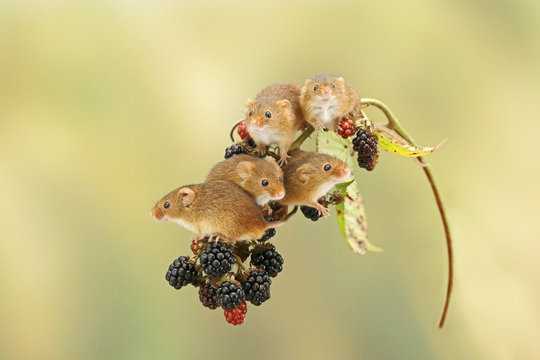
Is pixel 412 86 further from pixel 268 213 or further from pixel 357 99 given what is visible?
pixel 268 213

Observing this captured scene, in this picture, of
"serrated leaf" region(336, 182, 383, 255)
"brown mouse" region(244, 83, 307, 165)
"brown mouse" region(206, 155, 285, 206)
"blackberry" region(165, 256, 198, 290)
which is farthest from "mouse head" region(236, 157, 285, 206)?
"serrated leaf" region(336, 182, 383, 255)

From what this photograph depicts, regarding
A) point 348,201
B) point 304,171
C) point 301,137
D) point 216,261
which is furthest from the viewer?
point 348,201

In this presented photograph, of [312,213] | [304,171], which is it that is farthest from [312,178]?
[312,213]

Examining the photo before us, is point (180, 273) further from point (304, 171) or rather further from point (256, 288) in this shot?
point (304, 171)

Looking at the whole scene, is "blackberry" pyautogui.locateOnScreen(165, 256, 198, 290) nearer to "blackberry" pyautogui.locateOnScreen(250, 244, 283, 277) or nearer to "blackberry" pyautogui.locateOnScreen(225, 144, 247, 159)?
"blackberry" pyautogui.locateOnScreen(250, 244, 283, 277)

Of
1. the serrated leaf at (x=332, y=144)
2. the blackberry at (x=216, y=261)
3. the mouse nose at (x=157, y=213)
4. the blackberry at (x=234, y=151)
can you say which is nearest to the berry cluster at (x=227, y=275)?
the blackberry at (x=216, y=261)

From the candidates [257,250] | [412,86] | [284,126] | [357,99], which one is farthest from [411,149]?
[412,86]
